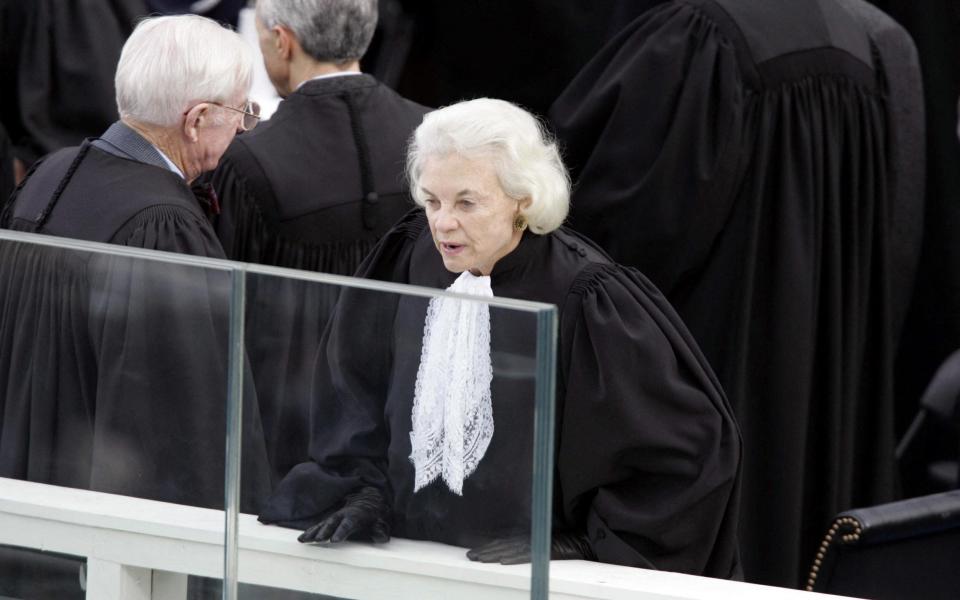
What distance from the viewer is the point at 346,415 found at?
191 centimetres

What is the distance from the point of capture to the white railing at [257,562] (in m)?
1.88

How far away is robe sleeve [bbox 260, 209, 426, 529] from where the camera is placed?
1.86 m

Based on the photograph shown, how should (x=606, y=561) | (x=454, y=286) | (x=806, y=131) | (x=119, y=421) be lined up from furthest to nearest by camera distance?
(x=806, y=131) → (x=454, y=286) → (x=606, y=561) → (x=119, y=421)

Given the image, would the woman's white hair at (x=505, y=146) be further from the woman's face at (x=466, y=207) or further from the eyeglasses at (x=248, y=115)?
the eyeglasses at (x=248, y=115)

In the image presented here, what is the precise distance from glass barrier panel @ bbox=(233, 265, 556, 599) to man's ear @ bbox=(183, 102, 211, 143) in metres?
1.47

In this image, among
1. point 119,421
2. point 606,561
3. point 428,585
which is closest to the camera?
point 428,585

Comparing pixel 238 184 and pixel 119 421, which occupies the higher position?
pixel 119 421

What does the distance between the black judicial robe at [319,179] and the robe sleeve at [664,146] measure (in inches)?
19.4

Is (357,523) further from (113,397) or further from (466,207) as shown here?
(466,207)

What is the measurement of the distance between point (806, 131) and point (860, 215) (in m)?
0.33

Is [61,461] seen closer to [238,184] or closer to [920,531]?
[920,531]

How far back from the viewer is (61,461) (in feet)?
6.88

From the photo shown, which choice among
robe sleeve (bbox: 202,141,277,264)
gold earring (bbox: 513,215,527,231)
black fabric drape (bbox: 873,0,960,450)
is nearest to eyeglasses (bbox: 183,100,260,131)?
robe sleeve (bbox: 202,141,277,264)

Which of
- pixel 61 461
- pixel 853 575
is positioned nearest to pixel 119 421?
pixel 61 461
